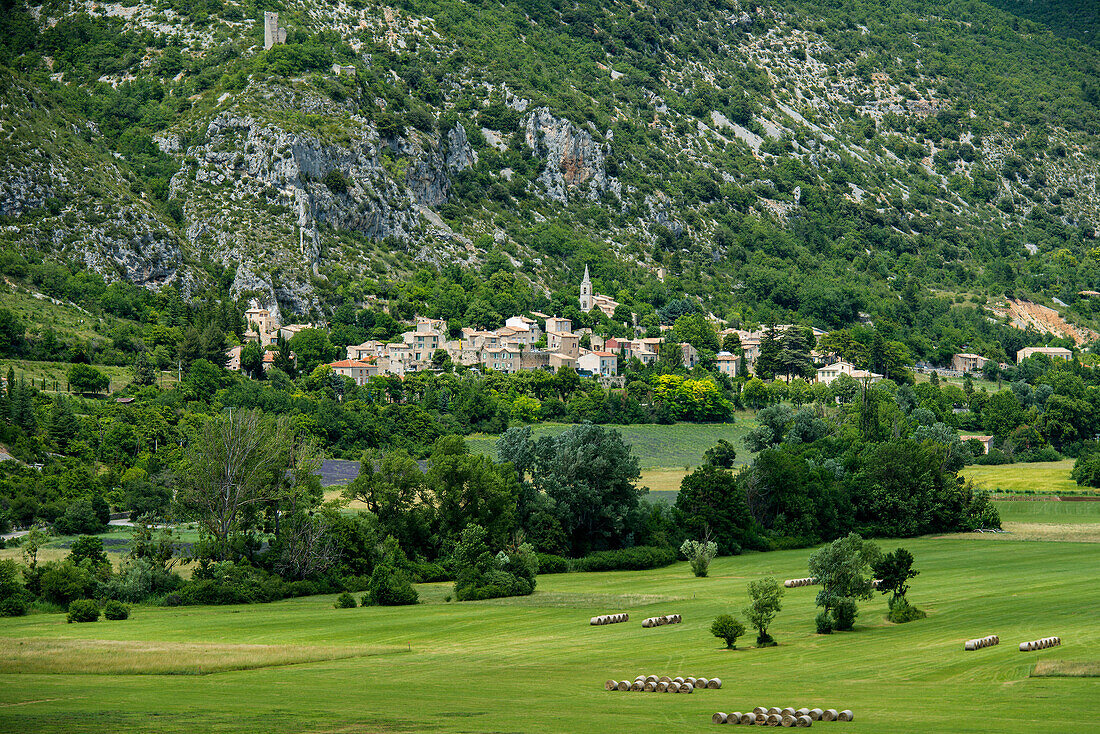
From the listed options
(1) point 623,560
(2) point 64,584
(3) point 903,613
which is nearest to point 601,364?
(1) point 623,560

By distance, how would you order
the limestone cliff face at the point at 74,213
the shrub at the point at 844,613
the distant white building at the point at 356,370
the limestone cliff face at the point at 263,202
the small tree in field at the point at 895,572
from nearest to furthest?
the shrub at the point at 844,613
the small tree in field at the point at 895,572
the distant white building at the point at 356,370
the limestone cliff face at the point at 74,213
the limestone cliff face at the point at 263,202

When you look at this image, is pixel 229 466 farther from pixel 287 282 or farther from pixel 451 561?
pixel 287 282

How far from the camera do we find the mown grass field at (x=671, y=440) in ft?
436

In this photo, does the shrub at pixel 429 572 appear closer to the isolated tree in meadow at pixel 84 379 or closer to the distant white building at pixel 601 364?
the isolated tree in meadow at pixel 84 379

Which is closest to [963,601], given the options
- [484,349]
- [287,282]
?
[484,349]

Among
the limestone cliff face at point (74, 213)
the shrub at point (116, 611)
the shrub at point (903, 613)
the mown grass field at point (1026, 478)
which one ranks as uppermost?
the limestone cliff face at point (74, 213)

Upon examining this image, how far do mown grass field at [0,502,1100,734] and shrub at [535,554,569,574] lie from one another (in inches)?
399

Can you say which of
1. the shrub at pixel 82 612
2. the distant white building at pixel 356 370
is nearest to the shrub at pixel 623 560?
the shrub at pixel 82 612

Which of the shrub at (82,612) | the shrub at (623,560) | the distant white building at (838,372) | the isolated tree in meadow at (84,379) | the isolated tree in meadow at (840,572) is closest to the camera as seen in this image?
the isolated tree in meadow at (840,572)

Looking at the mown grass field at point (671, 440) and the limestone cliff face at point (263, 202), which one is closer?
the mown grass field at point (671, 440)

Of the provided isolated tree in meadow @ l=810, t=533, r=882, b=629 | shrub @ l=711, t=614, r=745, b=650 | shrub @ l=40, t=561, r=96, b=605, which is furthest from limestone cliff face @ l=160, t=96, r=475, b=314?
shrub @ l=711, t=614, r=745, b=650

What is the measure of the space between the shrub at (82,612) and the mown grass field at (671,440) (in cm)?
6786

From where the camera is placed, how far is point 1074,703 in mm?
34531

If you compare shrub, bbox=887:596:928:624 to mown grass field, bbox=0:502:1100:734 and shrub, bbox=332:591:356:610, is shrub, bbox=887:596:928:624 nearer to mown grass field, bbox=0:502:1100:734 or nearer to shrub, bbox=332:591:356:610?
mown grass field, bbox=0:502:1100:734
